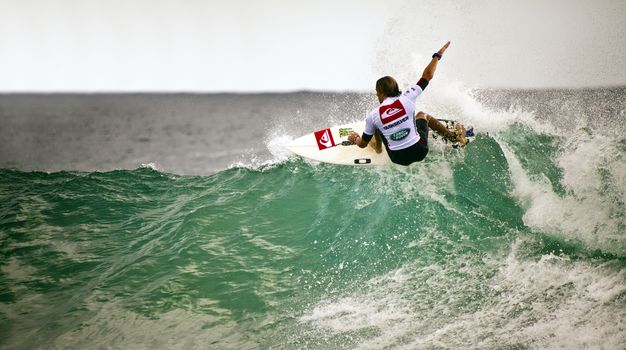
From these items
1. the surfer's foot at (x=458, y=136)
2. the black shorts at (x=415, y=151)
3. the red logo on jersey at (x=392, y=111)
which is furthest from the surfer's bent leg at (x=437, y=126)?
the red logo on jersey at (x=392, y=111)

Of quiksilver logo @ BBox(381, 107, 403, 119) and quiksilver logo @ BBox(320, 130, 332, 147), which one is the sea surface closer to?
quiksilver logo @ BBox(320, 130, 332, 147)

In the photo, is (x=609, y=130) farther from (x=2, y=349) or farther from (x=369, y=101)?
(x=2, y=349)

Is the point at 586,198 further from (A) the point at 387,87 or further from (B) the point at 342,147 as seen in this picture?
(B) the point at 342,147

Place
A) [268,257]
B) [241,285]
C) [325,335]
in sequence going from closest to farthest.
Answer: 1. [325,335]
2. [241,285]
3. [268,257]

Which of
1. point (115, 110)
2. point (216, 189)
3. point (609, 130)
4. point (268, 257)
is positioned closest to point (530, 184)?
point (609, 130)

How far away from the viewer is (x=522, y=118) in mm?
8047

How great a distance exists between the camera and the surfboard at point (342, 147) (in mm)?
7004

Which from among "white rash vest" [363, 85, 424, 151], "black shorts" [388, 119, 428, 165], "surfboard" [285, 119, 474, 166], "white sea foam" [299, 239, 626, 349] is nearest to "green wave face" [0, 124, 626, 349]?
"white sea foam" [299, 239, 626, 349]

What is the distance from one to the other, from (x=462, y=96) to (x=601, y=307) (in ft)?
16.7

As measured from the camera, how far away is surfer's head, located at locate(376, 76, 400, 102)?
5406 mm

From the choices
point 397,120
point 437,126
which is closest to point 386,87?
point 397,120

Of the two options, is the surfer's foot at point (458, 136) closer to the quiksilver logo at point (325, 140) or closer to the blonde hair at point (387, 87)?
the blonde hair at point (387, 87)

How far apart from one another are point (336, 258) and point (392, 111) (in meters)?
2.00

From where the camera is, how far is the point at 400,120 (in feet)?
18.3
